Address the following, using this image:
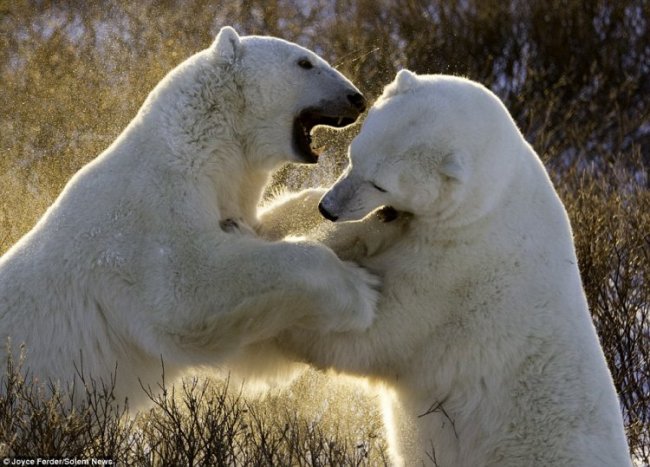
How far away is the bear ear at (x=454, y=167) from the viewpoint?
3.53 m

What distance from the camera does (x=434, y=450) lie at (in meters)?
3.89

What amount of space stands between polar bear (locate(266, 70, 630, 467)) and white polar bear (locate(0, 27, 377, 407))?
0.60 feet

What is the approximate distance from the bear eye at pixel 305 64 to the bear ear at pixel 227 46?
239 millimetres

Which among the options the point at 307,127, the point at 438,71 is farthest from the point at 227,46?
the point at 438,71

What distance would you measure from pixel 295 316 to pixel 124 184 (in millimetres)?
735

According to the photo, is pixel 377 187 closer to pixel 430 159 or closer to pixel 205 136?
pixel 430 159

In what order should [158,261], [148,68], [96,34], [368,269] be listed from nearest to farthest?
[158,261] < [368,269] < [148,68] < [96,34]

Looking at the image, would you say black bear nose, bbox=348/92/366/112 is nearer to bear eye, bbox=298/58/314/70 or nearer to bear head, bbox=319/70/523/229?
bear eye, bbox=298/58/314/70

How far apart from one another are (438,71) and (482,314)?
7.51 meters

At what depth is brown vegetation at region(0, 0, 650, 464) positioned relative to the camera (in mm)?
5930

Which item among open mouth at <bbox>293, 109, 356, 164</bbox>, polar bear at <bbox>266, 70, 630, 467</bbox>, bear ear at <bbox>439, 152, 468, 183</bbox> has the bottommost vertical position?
polar bear at <bbox>266, 70, 630, 467</bbox>

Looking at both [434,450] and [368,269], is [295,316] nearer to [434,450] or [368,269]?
[368,269]

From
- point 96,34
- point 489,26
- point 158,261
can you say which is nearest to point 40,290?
point 158,261

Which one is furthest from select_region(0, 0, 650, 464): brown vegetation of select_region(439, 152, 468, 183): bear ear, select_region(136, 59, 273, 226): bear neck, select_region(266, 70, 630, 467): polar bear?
select_region(136, 59, 273, 226): bear neck
